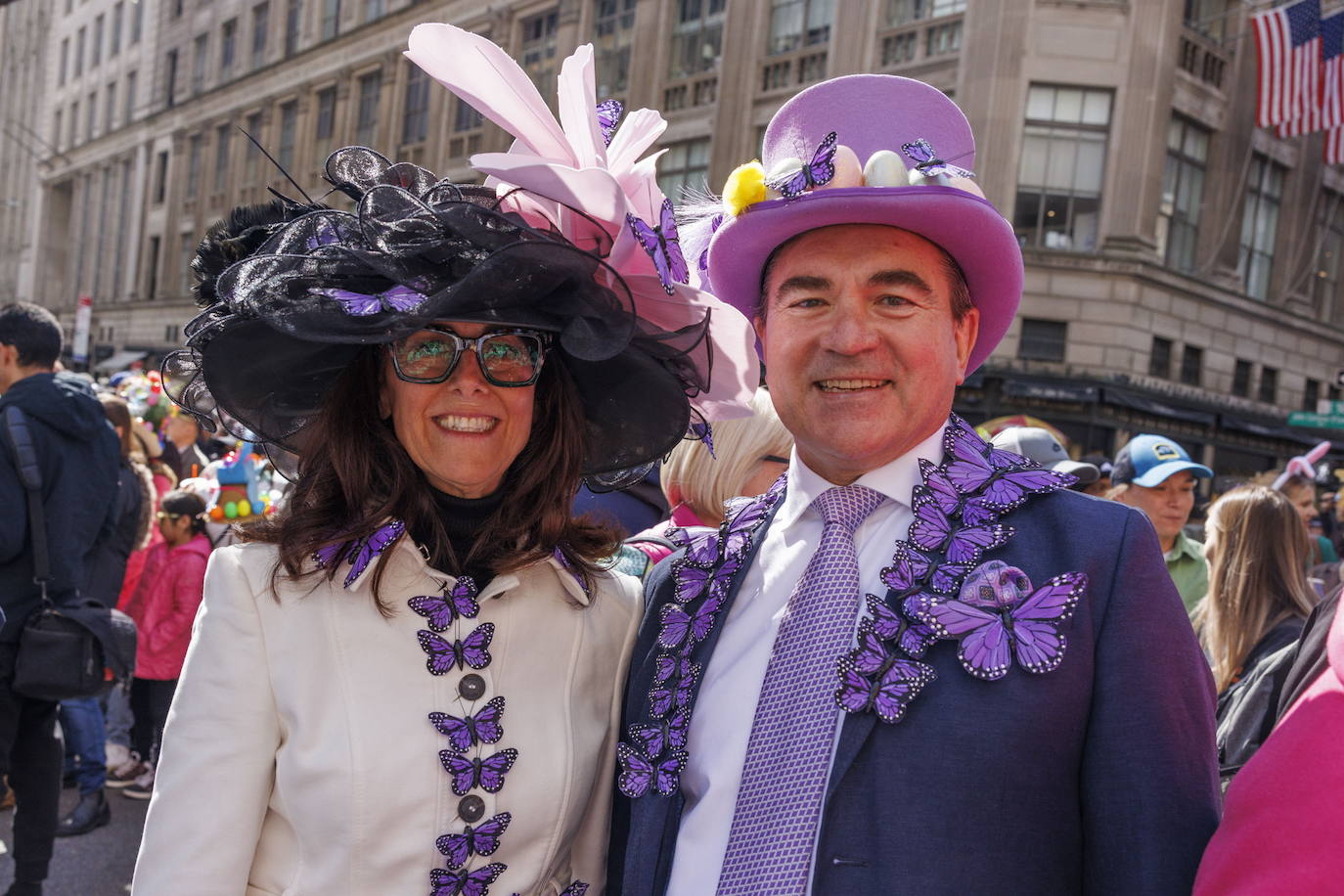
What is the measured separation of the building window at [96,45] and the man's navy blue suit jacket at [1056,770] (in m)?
52.1

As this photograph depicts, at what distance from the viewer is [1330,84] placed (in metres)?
16.2

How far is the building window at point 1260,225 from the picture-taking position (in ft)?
63.6


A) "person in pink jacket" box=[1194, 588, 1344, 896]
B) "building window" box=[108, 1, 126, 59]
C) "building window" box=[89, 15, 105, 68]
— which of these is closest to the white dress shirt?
"person in pink jacket" box=[1194, 588, 1344, 896]

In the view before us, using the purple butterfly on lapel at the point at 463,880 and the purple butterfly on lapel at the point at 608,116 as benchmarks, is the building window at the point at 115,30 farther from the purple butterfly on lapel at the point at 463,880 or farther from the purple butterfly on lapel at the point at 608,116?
the purple butterfly on lapel at the point at 463,880

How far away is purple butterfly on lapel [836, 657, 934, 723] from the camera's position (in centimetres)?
166

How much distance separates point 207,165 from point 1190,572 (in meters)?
37.3

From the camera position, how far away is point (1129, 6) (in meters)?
16.3

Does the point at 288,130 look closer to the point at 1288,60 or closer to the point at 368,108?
the point at 368,108

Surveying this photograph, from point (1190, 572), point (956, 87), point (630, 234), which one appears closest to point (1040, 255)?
point (956, 87)

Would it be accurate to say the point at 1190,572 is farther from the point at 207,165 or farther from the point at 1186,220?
the point at 207,165

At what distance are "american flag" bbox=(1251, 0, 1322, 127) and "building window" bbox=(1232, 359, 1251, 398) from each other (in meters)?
4.47

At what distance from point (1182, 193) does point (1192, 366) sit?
276cm

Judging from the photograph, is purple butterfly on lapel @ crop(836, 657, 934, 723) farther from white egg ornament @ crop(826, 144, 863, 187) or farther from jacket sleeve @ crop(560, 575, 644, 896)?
white egg ornament @ crop(826, 144, 863, 187)

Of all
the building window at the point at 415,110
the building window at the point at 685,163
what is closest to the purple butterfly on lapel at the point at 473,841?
the building window at the point at 685,163
